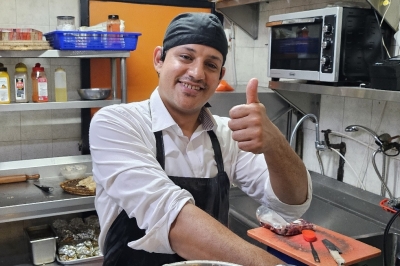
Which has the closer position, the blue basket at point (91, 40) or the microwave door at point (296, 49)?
the microwave door at point (296, 49)

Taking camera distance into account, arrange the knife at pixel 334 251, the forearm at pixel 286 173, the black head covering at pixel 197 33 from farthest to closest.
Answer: the knife at pixel 334 251 < the black head covering at pixel 197 33 < the forearm at pixel 286 173

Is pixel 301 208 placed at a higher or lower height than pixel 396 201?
higher

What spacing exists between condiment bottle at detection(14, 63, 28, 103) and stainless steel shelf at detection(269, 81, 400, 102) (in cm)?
146

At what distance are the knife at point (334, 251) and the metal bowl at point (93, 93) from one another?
1.64 m

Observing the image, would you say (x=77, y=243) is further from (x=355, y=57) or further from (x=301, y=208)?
(x=355, y=57)

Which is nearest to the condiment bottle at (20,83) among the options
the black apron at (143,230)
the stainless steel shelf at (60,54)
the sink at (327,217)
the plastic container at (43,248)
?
the stainless steel shelf at (60,54)

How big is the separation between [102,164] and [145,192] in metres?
0.17

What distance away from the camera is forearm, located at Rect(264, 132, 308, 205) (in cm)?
119

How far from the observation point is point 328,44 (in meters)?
2.04

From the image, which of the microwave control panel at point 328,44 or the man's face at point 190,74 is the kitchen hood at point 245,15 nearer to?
the microwave control panel at point 328,44

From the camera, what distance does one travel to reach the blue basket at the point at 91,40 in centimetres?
249

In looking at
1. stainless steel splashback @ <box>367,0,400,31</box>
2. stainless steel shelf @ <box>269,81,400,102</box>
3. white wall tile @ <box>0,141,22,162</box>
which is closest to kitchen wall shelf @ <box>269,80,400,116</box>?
stainless steel shelf @ <box>269,81,400,102</box>

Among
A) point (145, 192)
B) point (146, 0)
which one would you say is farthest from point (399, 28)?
point (146, 0)

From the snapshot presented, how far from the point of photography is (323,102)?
255 cm
